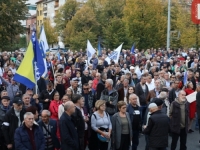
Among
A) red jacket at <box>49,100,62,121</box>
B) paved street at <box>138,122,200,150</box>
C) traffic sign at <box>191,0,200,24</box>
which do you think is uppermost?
traffic sign at <box>191,0,200,24</box>

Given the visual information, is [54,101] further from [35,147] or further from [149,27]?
[149,27]

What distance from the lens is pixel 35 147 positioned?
6.26m

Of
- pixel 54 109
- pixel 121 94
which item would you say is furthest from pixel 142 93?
pixel 54 109

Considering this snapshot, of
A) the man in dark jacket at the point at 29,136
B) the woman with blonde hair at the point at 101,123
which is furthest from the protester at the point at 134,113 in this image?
the man in dark jacket at the point at 29,136

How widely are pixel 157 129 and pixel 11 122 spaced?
297 centimetres

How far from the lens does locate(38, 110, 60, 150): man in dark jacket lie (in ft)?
22.7

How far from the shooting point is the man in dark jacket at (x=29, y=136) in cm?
616

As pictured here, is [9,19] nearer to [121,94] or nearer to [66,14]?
[66,14]

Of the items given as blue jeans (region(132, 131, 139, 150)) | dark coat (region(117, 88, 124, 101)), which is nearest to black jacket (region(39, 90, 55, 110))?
dark coat (region(117, 88, 124, 101))

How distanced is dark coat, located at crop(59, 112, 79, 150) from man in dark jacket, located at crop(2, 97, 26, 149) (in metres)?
1.11

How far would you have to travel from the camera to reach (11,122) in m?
7.04

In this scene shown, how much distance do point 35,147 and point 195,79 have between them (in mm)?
8638

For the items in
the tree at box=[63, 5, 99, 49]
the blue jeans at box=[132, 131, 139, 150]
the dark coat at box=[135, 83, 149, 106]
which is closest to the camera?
the blue jeans at box=[132, 131, 139, 150]

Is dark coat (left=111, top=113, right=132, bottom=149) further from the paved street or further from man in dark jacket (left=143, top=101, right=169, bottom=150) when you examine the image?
the paved street
